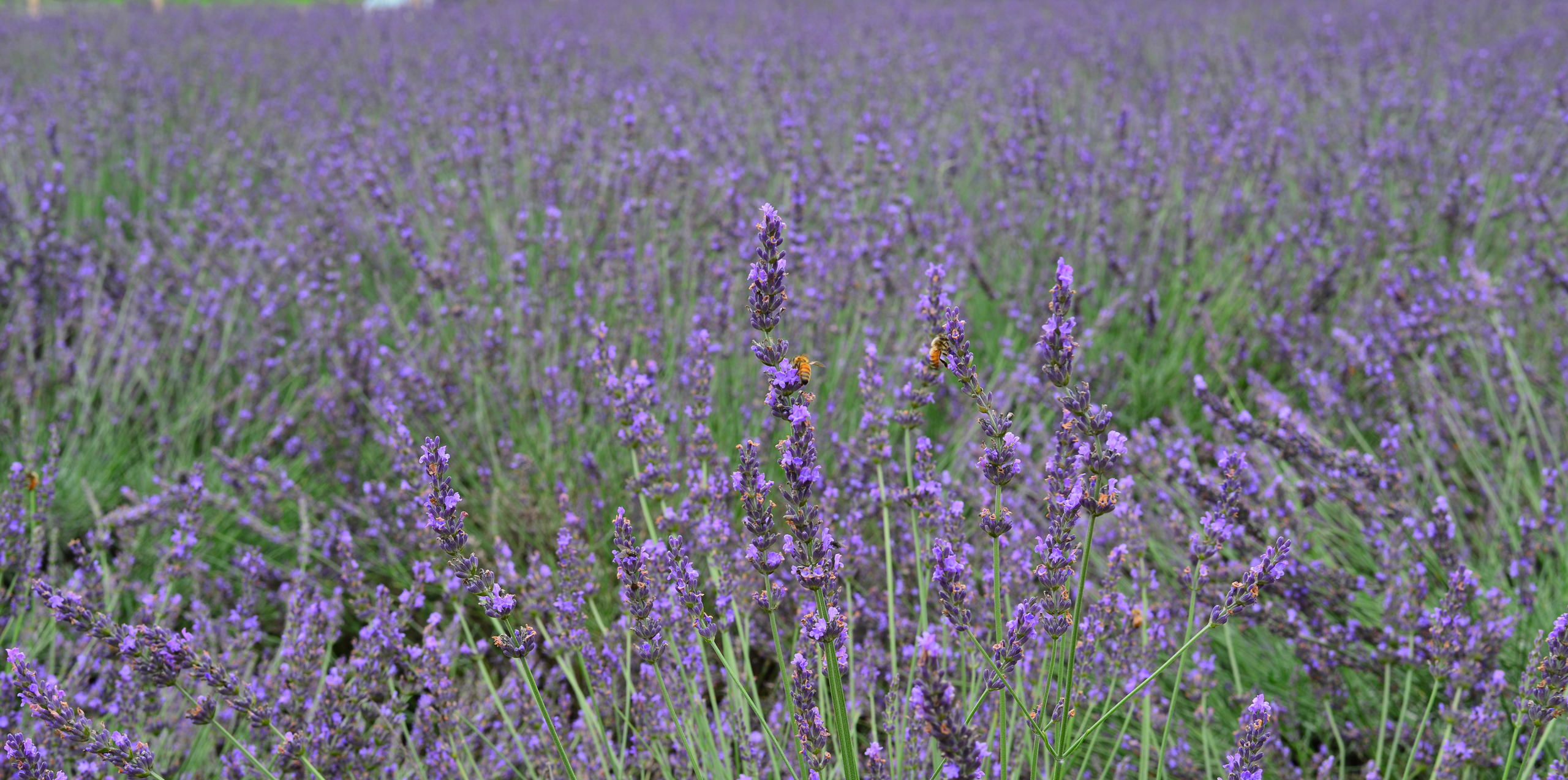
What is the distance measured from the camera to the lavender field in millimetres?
1281

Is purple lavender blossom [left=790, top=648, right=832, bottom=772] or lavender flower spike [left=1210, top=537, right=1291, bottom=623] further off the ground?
lavender flower spike [left=1210, top=537, right=1291, bottom=623]

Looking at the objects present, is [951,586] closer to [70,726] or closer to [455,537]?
[455,537]

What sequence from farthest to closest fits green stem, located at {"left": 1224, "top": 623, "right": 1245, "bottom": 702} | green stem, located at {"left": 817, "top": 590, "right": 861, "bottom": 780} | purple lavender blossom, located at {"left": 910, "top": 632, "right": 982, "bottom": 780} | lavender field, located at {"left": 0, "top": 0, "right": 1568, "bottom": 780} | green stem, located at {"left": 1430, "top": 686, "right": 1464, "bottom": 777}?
green stem, located at {"left": 1224, "top": 623, "right": 1245, "bottom": 702}
green stem, located at {"left": 1430, "top": 686, "right": 1464, "bottom": 777}
lavender field, located at {"left": 0, "top": 0, "right": 1568, "bottom": 780}
green stem, located at {"left": 817, "top": 590, "right": 861, "bottom": 780}
purple lavender blossom, located at {"left": 910, "top": 632, "right": 982, "bottom": 780}

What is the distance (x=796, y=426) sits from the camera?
0.93m

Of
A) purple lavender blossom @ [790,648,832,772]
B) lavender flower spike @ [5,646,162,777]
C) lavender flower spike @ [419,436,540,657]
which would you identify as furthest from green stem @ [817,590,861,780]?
lavender flower spike @ [5,646,162,777]

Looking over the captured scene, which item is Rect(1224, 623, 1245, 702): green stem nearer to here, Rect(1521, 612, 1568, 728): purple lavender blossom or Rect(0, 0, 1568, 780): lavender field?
Rect(0, 0, 1568, 780): lavender field

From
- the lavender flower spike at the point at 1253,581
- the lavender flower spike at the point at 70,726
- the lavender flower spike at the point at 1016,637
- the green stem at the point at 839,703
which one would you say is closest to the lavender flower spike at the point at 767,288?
the green stem at the point at 839,703

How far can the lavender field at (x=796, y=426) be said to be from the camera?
1.28 meters

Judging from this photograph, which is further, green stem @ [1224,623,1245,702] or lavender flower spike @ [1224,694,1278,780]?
green stem @ [1224,623,1245,702]

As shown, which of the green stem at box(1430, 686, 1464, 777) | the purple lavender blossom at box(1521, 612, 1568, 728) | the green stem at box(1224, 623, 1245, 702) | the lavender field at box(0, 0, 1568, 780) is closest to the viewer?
the purple lavender blossom at box(1521, 612, 1568, 728)

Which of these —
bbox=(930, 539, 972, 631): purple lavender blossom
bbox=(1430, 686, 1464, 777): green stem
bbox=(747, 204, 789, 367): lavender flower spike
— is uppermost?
bbox=(747, 204, 789, 367): lavender flower spike

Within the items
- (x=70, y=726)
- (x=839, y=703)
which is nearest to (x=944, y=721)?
(x=839, y=703)

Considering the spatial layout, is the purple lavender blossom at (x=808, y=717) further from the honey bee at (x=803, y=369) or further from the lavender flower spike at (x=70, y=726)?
the lavender flower spike at (x=70, y=726)

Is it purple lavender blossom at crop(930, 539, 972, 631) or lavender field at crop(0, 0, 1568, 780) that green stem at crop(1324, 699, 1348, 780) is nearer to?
lavender field at crop(0, 0, 1568, 780)
